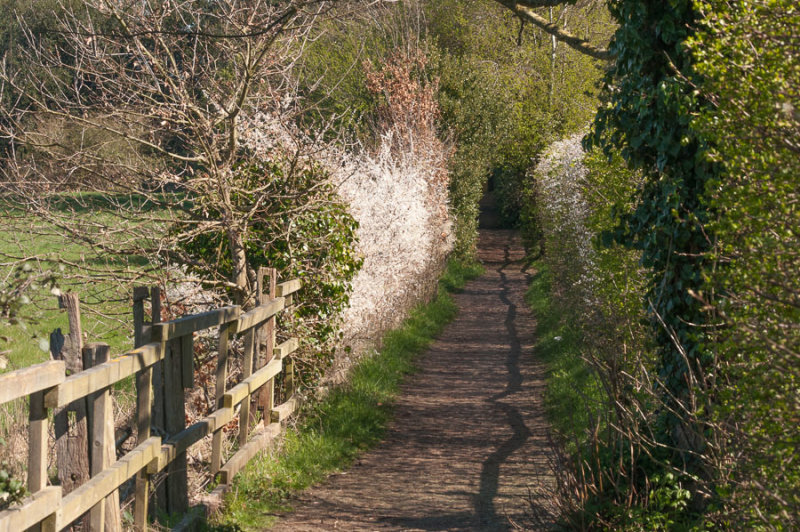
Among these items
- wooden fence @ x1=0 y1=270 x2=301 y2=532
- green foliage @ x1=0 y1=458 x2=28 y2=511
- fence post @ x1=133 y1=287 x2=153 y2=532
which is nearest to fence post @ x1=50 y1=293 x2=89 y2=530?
wooden fence @ x1=0 y1=270 x2=301 y2=532

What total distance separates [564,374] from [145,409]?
281 inches

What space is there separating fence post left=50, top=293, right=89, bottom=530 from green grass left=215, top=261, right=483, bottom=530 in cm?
167

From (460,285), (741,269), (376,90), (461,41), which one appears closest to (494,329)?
(460,285)

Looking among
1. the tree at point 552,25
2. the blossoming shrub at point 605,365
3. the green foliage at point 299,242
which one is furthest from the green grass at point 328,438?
the tree at point 552,25

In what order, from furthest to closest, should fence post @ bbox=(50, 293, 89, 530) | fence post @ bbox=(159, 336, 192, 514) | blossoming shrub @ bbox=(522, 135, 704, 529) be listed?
fence post @ bbox=(159, 336, 192, 514)
blossoming shrub @ bbox=(522, 135, 704, 529)
fence post @ bbox=(50, 293, 89, 530)

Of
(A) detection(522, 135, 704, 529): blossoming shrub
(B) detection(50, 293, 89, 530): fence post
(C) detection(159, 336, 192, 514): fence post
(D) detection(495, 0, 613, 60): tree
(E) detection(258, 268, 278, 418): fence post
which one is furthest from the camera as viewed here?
(E) detection(258, 268, 278, 418): fence post

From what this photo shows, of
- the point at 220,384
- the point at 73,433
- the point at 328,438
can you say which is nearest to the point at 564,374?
the point at 328,438

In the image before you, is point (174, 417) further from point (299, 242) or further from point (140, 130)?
point (299, 242)

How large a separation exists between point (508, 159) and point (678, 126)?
2431cm

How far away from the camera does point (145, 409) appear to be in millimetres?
4980

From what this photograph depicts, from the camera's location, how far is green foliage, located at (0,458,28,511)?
10.3 ft

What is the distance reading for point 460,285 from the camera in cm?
2244

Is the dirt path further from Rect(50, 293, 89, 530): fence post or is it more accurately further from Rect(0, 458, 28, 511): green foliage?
Rect(0, 458, 28, 511): green foliage

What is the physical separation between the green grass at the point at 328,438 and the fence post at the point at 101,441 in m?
1.53
